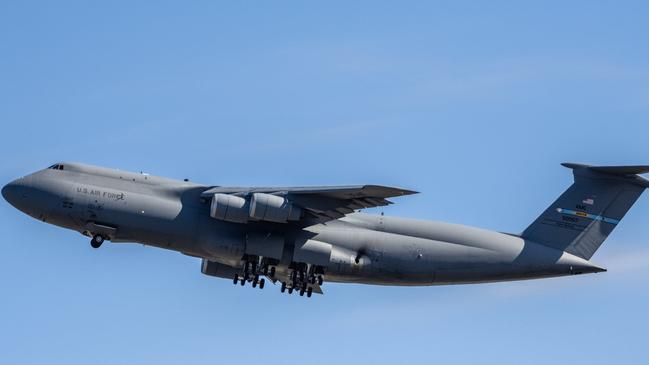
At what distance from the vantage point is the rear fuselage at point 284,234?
24438mm

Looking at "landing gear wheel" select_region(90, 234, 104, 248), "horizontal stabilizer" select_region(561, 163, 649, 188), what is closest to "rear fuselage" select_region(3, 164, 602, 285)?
"landing gear wheel" select_region(90, 234, 104, 248)

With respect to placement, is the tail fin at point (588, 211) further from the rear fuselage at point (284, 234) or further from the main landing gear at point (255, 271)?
the main landing gear at point (255, 271)

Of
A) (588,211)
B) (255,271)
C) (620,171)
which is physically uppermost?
(620,171)

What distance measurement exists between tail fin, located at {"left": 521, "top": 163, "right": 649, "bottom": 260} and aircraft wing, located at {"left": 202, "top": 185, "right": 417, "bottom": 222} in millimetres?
4664

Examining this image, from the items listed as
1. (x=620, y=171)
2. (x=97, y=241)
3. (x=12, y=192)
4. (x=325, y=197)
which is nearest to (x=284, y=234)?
(x=325, y=197)

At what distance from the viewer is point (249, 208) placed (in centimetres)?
2448

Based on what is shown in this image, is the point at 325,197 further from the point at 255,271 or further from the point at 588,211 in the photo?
the point at 588,211

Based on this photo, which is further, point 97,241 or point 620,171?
point 620,171

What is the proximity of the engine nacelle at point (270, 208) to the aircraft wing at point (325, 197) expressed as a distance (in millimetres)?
222

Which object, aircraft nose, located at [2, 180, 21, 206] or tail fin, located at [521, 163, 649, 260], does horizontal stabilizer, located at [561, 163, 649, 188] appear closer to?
tail fin, located at [521, 163, 649, 260]

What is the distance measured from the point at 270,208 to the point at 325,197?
48.2 inches

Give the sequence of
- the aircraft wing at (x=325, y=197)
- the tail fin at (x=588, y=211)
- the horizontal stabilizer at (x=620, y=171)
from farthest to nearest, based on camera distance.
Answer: the tail fin at (x=588, y=211), the horizontal stabilizer at (x=620, y=171), the aircraft wing at (x=325, y=197)

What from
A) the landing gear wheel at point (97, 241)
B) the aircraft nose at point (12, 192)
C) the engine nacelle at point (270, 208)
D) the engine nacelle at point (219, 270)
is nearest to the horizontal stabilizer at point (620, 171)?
the engine nacelle at point (270, 208)

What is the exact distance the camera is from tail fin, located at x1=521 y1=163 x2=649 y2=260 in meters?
27.5
